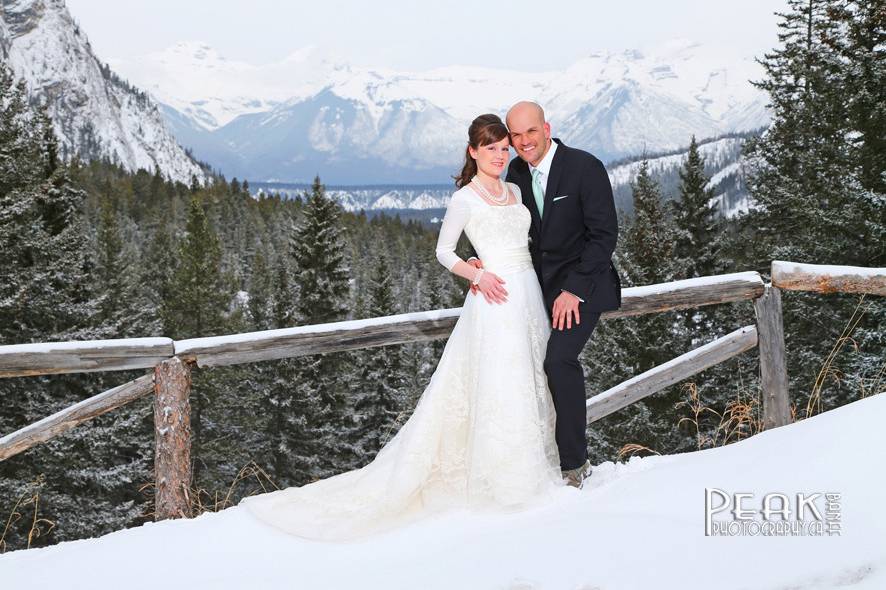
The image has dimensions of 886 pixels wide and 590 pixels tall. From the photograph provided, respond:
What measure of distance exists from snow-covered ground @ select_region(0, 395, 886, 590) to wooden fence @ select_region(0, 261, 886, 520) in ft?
2.31

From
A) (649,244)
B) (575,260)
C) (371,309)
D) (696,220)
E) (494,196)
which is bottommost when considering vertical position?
(371,309)

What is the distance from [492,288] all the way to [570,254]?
498 millimetres

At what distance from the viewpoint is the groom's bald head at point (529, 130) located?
379 centimetres

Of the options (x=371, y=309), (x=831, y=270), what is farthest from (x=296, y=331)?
(x=371, y=309)

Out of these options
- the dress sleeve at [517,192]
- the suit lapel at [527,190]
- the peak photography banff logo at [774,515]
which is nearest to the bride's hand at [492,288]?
the suit lapel at [527,190]

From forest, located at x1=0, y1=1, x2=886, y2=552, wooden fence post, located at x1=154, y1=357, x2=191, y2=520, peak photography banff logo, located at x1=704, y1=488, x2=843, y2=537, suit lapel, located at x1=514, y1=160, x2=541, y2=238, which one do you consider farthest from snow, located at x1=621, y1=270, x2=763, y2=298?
wooden fence post, located at x1=154, y1=357, x2=191, y2=520

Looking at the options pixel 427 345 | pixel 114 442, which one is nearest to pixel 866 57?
pixel 114 442

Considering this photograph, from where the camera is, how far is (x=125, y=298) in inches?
987

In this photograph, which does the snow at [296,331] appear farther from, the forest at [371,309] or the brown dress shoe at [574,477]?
the brown dress shoe at [574,477]

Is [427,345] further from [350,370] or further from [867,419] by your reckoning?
[867,419]

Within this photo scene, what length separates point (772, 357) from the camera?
16.6 feet

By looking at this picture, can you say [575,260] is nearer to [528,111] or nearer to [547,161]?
[547,161]

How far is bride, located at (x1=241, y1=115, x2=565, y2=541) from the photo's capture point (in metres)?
3.70

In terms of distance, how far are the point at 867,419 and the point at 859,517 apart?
2.55ft
